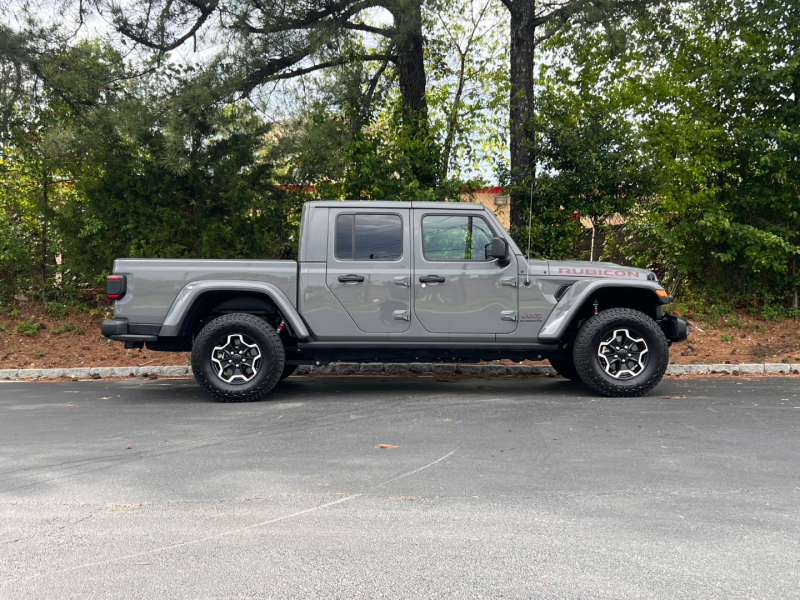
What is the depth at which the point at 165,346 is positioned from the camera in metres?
7.60

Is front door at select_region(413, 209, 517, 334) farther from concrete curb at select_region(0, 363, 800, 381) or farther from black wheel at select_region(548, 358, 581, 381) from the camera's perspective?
concrete curb at select_region(0, 363, 800, 381)

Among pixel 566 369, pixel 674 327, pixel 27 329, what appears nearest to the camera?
pixel 674 327

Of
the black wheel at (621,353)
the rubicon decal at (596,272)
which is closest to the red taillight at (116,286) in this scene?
the rubicon decal at (596,272)

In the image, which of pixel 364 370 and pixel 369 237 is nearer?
pixel 369 237

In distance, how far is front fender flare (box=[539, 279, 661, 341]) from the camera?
24.4ft

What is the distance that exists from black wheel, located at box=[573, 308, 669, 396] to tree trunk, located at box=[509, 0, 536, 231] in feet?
15.9

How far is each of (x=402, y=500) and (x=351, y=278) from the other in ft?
11.8

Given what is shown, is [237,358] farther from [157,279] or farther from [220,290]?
[157,279]

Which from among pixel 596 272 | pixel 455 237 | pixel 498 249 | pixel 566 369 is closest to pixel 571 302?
pixel 596 272

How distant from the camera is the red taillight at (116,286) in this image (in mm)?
7223

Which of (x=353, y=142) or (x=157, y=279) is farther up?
(x=353, y=142)

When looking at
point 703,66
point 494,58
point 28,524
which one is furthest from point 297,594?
point 494,58

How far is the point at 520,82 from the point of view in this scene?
41.1ft

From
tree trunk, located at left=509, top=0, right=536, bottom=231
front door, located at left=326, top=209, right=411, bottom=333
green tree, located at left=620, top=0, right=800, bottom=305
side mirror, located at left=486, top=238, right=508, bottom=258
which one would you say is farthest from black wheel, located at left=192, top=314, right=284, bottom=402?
green tree, located at left=620, top=0, right=800, bottom=305
